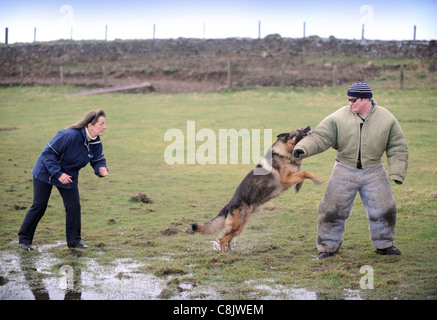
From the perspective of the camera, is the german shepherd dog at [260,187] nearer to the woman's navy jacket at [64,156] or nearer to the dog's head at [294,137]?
the dog's head at [294,137]

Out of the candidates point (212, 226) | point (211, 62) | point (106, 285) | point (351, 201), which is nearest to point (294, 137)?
point (351, 201)

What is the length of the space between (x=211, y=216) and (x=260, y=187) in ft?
8.11

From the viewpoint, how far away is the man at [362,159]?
7145mm

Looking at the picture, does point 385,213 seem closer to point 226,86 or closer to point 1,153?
point 1,153

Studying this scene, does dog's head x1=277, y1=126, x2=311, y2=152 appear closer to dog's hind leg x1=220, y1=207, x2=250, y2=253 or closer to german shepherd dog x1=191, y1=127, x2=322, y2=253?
german shepherd dog x1=191, y1=127, x2=322, y2=253

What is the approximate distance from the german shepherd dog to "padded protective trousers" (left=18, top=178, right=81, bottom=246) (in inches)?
65.5

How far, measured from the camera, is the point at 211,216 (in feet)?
33.0

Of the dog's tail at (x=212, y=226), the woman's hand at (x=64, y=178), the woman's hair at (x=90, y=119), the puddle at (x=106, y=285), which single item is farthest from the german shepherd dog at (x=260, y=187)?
the woman's hair at (x=90, y=119)

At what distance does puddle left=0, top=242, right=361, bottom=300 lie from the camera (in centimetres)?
614

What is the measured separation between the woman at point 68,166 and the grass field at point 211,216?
37cm

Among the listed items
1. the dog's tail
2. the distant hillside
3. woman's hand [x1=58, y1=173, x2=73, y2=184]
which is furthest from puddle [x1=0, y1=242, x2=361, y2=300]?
the distant hillside

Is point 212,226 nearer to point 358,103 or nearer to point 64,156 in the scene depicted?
point 64,156
